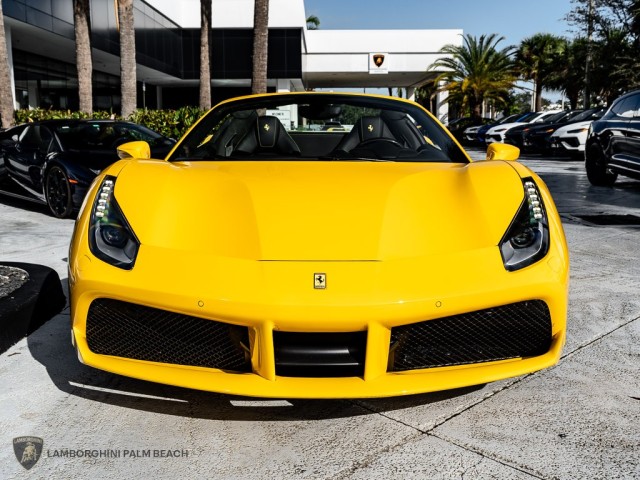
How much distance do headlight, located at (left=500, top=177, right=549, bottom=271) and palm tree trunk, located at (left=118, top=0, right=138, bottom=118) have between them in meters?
16.1

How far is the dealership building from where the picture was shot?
26438 mm

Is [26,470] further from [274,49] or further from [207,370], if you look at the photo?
[274,49]

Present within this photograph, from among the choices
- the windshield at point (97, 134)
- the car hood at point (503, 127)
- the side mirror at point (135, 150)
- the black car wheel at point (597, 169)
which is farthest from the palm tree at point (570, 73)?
the side mirror at point (135, 150)

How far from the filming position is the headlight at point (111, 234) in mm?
2461

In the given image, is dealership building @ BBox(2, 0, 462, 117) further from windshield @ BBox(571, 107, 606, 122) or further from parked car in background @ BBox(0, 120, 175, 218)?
windshield @ BBox(571, 107, 606, 122)

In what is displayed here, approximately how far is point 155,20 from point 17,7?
13027 millimetres

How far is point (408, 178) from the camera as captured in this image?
2910 millimetres

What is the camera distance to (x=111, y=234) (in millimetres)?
2578

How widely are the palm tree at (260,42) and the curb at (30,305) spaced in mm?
13894

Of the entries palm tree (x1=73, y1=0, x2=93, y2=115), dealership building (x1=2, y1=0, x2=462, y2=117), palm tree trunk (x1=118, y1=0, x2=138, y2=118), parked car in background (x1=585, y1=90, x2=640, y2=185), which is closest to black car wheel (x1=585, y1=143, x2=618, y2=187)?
parked car in background (x1=585, y1=90, x2=640, y2=185)

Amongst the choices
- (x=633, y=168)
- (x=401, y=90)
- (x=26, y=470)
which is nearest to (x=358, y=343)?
(x=26, y=470)

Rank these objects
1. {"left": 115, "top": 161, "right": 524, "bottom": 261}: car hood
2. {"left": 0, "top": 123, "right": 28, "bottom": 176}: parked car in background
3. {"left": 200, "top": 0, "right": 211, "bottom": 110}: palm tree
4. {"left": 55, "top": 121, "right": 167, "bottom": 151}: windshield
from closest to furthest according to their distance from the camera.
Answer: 1. {"left": 115, "top": 161, "right": 524, "bottom": 261}: car hood
2. {"left": 55, "top": 121, "right": 167, "bottom": 151}: windshield
3. {"left": 0, "top": 123, "right": 28, "bottom": 176}: parked car in background
4. {"left": 200, "top": 0, "right": 211, "bottom": 110}: palm tree

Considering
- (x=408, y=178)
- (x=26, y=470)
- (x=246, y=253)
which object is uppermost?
(x=408, y=178)

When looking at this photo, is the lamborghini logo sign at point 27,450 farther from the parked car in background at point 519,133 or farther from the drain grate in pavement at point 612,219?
the parked car in background at point 519,133
